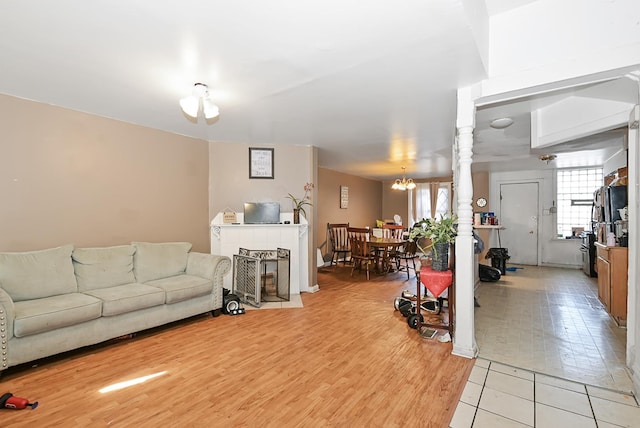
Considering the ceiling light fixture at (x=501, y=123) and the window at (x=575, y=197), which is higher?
the ceiling light fixture at (x=501, y=123)

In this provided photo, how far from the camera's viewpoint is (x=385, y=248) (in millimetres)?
5984

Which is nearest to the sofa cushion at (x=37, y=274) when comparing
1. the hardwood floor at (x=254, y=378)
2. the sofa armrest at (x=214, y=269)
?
the hardwood floor at (x=254, y=378)

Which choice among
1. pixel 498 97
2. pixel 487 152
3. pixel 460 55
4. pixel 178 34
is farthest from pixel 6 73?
pixel 487 152

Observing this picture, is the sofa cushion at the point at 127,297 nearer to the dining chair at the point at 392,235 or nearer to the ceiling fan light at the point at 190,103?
the ceiling fan light at the point at 190,103

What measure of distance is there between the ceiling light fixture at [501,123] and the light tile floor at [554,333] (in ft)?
7.49

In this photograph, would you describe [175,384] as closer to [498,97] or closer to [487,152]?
[498,97]

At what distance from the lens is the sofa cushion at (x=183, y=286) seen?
323cm

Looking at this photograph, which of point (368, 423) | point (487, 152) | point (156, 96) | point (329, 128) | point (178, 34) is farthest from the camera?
point (487, 152)

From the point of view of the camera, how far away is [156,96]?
2.97 metres

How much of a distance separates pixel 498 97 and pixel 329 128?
2032 mm

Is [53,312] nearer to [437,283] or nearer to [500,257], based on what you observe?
[437,283]

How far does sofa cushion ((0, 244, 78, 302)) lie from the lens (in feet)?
8.58

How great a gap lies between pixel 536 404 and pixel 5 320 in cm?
373

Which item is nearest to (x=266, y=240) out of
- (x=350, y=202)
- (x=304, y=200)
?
(x=304, y=200)
